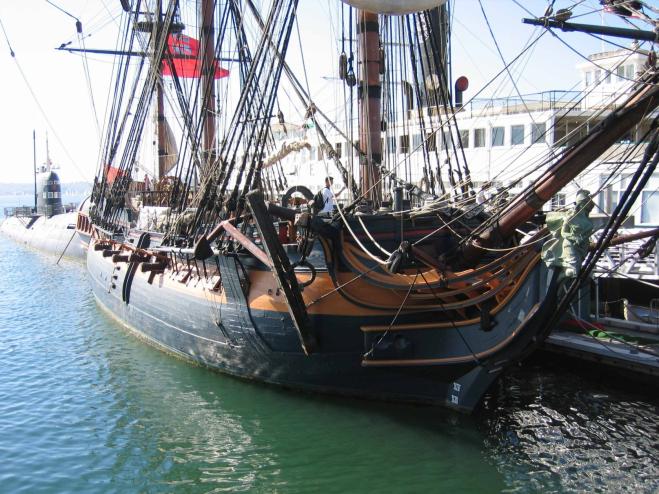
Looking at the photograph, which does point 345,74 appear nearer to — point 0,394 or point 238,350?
point 238,350

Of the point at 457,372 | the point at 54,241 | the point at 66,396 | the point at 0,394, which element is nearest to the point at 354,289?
the point at 457,372

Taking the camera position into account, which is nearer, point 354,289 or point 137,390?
point 354,289

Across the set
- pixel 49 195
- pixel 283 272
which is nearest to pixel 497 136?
pixel 283 272

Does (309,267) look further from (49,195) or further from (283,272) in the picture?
(49,195)

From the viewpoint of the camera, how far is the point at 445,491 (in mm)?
8969

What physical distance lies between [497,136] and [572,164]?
63.4ft

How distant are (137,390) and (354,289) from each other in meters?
5.38

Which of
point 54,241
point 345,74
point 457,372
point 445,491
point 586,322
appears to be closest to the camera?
point 445,491

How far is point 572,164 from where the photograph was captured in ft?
29.5

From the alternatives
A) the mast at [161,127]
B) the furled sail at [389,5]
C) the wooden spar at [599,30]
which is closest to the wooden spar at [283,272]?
the furled sail at [389,5]

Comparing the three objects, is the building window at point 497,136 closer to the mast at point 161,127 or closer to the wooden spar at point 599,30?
the mast at point 161,127

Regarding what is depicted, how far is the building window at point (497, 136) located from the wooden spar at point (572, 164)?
1767 cm

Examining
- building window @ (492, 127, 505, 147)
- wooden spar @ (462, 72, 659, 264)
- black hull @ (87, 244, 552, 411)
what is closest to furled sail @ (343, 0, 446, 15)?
wooden spar @ (462, 72, 659, 264)

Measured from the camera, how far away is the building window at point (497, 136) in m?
27.4
